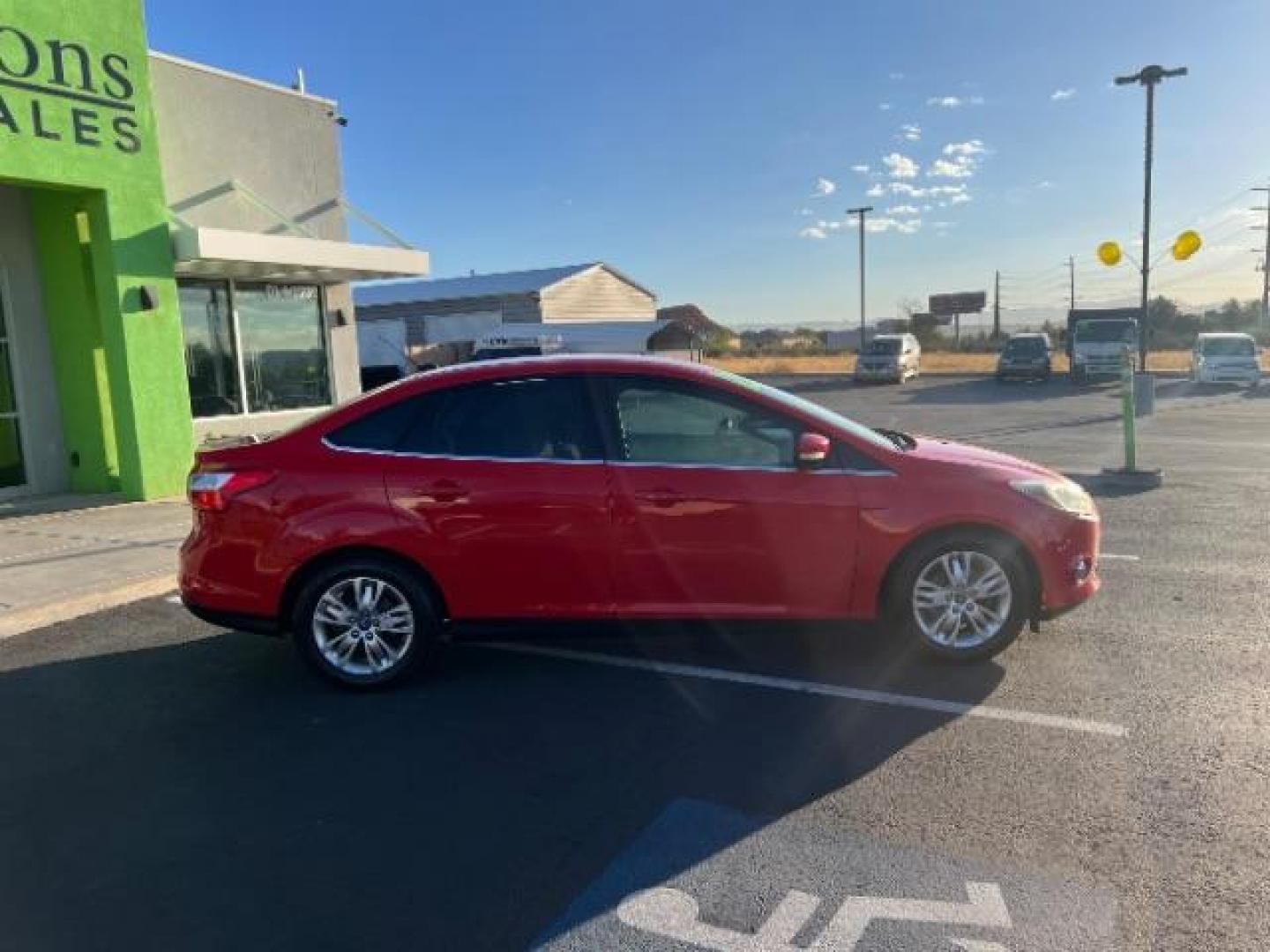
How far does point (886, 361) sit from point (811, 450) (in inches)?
1229

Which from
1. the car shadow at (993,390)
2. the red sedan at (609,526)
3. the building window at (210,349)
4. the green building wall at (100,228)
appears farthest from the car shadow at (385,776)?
the car shadow at (993,390)

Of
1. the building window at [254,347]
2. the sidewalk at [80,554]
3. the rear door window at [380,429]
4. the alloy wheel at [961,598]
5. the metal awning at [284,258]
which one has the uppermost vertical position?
the metal awning at [284,258]

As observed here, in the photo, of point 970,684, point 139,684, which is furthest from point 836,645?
point 139,684

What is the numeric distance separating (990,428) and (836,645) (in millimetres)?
14228

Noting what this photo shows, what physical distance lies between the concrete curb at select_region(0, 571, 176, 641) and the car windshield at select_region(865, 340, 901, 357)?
30892 millimetres

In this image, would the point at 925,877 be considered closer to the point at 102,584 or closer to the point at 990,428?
the point at 102,584

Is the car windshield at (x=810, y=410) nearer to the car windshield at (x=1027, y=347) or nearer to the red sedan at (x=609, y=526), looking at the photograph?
the red sedan at (x=609, y=526)

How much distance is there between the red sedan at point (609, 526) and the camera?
15.7ft

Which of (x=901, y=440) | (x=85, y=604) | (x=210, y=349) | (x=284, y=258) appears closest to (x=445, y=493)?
(x=901, y=440)

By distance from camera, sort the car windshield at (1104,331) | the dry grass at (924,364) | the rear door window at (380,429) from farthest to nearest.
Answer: the dry grass at (924,364) → the car windshield at (1104,331) → the rear door window at (380,429)

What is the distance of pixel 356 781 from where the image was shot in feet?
12.8

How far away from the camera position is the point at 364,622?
486 centimetres

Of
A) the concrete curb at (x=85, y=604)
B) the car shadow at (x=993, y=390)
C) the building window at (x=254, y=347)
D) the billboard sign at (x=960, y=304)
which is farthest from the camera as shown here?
the billboard sign at (x=960, y=304)

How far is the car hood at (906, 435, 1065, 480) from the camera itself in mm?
4918
